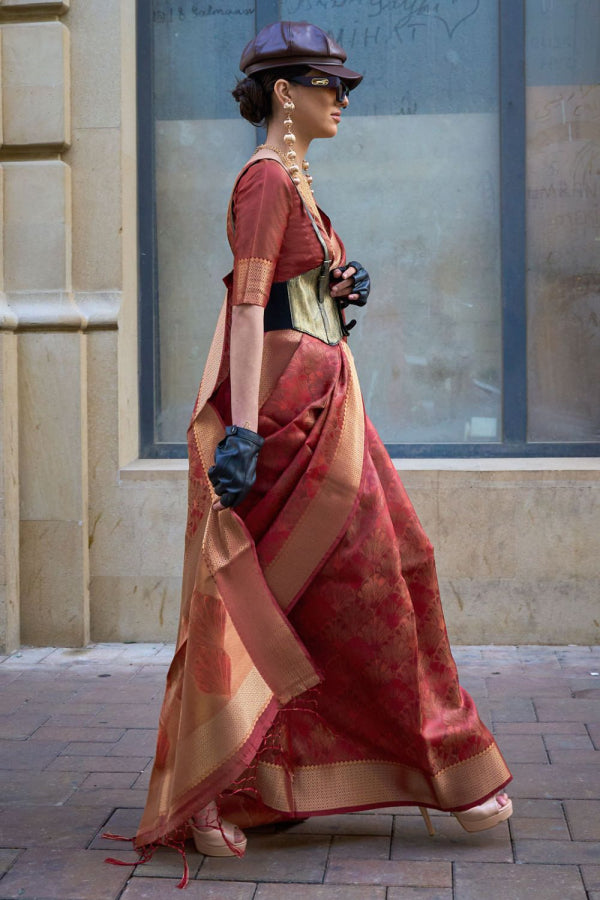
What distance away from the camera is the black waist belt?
3.04m

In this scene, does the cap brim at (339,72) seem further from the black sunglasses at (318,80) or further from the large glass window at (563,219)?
the large glass window at (563,219)

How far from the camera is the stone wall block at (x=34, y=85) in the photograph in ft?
17.8

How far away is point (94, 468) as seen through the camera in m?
5.52

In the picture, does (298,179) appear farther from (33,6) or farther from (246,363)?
(33,6)

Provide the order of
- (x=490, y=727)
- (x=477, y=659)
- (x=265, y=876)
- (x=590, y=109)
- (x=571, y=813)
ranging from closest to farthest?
(x=265, y=876) → (x=571, y=813) → (x=490, y=727) → (x=477, y=659) → (x=590, y=109)

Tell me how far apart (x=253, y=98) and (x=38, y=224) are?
8.51ft

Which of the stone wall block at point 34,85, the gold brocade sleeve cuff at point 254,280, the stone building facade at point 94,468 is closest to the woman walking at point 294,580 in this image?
the gold brocade sleeve cuff at point 254,280

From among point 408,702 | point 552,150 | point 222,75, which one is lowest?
point 408,702

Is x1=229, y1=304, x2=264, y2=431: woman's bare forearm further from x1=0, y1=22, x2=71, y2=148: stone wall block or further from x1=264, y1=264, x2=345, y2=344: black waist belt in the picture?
x1=0, y1=22, x2=71, y2=148: stone wall block

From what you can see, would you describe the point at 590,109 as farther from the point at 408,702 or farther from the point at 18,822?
the point at 18,822

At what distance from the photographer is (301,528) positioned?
2.93 meters

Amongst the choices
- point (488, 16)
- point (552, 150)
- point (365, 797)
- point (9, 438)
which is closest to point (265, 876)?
point (365, 797)

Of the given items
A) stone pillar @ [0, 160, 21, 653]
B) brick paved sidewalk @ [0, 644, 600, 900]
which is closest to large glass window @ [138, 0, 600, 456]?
stone pillar @ [0, 160, 21, 653]

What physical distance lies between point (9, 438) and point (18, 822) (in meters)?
2.39
